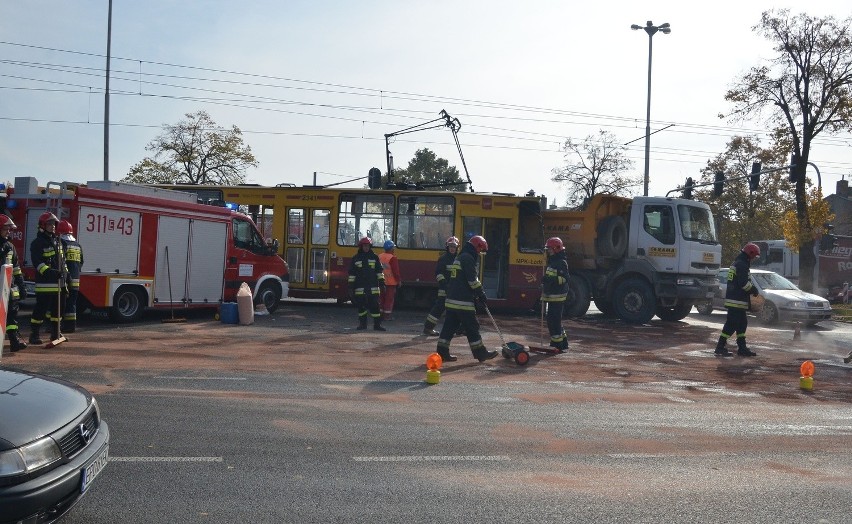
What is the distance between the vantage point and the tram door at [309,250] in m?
21.8

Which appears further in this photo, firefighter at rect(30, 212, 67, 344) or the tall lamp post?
the tall lamp post

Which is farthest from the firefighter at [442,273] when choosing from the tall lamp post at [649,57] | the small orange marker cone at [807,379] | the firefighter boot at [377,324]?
the tall lamp post at [649,57]

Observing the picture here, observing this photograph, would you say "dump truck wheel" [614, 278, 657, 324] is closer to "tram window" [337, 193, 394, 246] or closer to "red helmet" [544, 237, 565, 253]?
"tram window" [337, 193, 394, 246]

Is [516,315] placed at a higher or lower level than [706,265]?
lower

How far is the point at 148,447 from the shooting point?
671 centimetres

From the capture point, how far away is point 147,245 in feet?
54.8

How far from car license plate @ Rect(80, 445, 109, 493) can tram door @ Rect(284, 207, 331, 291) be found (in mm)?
16753

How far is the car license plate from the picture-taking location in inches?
180

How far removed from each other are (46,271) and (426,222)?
10781 mm

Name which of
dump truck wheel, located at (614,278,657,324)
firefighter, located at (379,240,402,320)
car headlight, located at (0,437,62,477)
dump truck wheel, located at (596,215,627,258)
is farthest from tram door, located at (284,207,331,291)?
car headlight, located at (0,437,62,477)

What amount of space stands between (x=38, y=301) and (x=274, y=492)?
8.37 meters

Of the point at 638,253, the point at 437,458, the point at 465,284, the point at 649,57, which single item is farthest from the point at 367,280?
the point at 649,57

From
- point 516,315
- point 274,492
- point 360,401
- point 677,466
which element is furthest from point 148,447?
point 516,315

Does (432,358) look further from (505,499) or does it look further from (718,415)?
(505,499)
